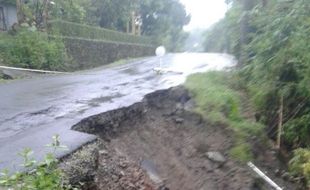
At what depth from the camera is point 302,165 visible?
6809 mm

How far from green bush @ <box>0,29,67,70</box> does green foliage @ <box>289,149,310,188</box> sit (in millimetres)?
11054

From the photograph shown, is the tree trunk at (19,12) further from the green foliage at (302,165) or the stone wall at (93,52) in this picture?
the green foliage at (302,165)

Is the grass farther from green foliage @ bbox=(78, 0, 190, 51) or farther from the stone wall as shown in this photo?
green foliage @ bbox=(78, 0, 190, 51)

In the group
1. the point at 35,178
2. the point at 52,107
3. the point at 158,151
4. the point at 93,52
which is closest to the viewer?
the point at 35,178

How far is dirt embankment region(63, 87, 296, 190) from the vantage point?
4.82 meters

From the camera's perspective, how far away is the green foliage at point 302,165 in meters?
6.59

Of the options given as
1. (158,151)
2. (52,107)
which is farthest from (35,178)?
(52,107)

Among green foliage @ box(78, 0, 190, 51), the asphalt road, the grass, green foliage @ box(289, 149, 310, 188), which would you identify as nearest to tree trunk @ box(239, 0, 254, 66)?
the grass

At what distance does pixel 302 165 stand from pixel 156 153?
247 cm

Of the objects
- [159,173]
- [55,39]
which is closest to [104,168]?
[159,173]

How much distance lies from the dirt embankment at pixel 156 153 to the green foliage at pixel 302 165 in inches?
33.8

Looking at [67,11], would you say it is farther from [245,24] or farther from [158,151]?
[158,151]

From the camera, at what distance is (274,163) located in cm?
775

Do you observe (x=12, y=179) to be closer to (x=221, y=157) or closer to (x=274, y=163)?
(x=221, y=157)
